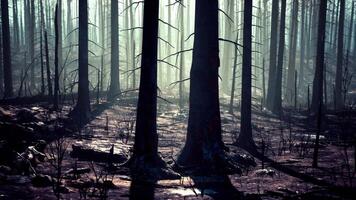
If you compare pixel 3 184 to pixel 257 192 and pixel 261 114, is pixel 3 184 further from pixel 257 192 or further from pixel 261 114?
pixel 261 114

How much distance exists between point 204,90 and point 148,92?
2.03 meters

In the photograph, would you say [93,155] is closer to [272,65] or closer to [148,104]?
[148,104]

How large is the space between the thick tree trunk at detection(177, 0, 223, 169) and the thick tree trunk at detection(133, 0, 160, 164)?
1.57m

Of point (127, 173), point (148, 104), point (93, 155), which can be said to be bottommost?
point (127, 173)

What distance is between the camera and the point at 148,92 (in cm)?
966

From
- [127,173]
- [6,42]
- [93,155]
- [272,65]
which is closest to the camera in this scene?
[127,173]

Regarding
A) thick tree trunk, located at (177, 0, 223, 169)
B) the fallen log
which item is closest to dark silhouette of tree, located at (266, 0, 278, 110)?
thick tree trunk, located at (177, 0, 223, 169)

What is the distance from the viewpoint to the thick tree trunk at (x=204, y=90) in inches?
432

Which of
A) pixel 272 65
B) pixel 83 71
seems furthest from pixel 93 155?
pixel 272 65

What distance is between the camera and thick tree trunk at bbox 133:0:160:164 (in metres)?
9.48

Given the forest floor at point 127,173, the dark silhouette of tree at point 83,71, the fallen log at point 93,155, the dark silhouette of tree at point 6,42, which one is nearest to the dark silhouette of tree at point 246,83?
the forest floor at point 127,173

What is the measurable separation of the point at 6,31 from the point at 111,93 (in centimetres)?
712

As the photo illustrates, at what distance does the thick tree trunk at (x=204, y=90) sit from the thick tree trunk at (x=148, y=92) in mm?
1566

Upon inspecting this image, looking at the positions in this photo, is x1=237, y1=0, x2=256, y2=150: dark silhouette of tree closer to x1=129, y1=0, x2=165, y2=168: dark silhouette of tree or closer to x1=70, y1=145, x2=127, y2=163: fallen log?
x1=70, y1=145, x2=127, y2=163: fallen log
